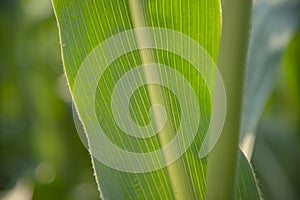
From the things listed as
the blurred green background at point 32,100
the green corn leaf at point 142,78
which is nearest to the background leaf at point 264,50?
the green corn leaf at point 142,78

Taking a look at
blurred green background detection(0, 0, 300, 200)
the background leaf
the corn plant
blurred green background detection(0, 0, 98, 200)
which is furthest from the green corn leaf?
blurred green background detection(0, 0, 98, 200)

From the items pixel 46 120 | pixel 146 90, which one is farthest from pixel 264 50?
pixel 46 120

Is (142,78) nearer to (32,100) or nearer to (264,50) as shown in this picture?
(264,50)

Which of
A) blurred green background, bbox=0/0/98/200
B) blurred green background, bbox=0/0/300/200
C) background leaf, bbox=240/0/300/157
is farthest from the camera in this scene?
blurred green background, bbox=0/0/98/200

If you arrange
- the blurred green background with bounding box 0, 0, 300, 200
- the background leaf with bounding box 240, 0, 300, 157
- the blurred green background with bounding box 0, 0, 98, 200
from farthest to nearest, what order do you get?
the blurred green background with bounding box 0, 0, 98, 200 → the blurred green background with bounding box 0, 0, 300, 200 → the background leaf with bounding box 240, 0, 300, 157

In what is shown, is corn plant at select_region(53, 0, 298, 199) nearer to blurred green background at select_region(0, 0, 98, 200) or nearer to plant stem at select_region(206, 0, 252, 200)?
plant stem at select_region(206, 0, 252, 200)

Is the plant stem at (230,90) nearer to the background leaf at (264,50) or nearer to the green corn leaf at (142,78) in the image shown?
the green corn leaf at (142,78)
